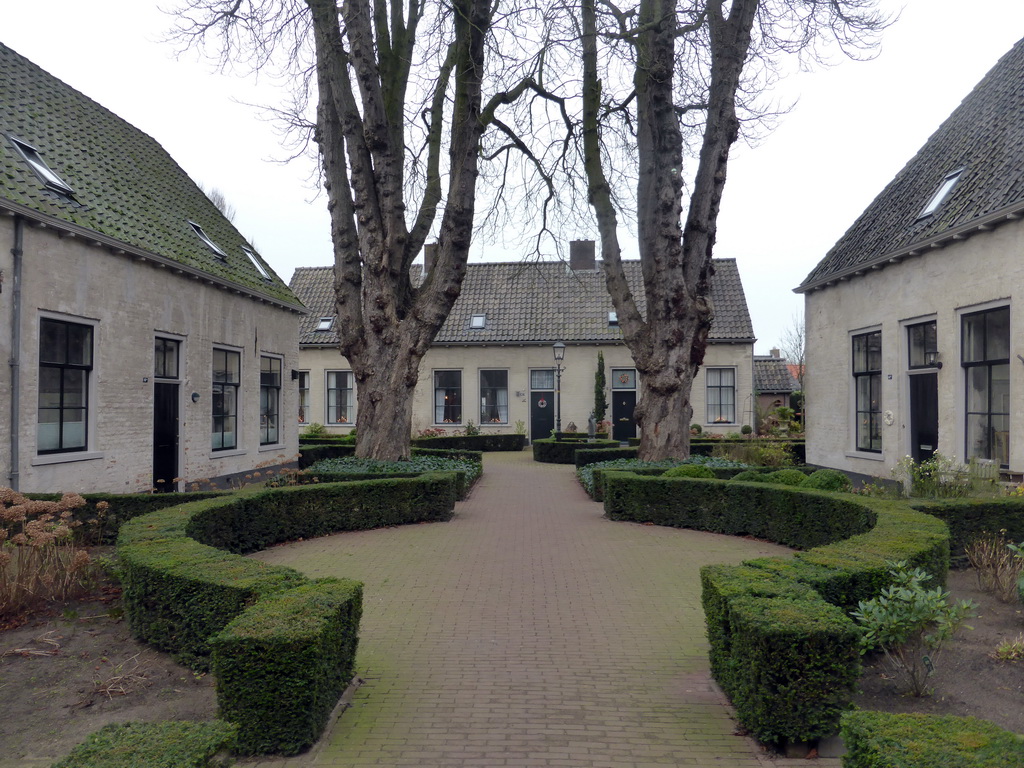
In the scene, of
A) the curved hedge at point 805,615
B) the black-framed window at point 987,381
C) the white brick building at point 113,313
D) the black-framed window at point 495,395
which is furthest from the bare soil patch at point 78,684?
the black-framed window at point 495,395

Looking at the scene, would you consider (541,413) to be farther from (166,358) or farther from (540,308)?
(166,358)

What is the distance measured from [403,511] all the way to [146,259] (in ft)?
18.6

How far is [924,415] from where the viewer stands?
12734 mm

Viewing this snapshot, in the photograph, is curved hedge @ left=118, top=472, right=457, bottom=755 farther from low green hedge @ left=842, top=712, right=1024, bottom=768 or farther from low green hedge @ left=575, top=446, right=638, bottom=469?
low green hedge @ left=575, top=446, right=638, bottom=469

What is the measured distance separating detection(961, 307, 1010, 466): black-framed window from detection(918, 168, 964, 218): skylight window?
219cm

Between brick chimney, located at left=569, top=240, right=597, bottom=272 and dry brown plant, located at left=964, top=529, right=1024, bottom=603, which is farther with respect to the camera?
brick chimney, located at left=569, top=240, right=597, bottom=272

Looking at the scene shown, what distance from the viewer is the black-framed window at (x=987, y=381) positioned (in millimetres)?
10664


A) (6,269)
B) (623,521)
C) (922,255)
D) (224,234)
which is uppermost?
(224,234)

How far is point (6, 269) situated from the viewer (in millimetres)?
9414

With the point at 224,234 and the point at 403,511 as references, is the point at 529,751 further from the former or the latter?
the point at 224,234

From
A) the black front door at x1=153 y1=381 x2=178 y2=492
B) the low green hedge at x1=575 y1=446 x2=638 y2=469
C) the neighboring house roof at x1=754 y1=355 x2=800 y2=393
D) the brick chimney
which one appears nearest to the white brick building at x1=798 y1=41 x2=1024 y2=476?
the low green hedge at x1=575 y1=446 x2=638 y2=469

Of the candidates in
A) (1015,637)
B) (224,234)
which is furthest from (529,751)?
(224,234)

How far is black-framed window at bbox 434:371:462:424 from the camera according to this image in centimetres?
2917

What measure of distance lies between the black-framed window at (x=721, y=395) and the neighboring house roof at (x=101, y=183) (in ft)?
53.1
